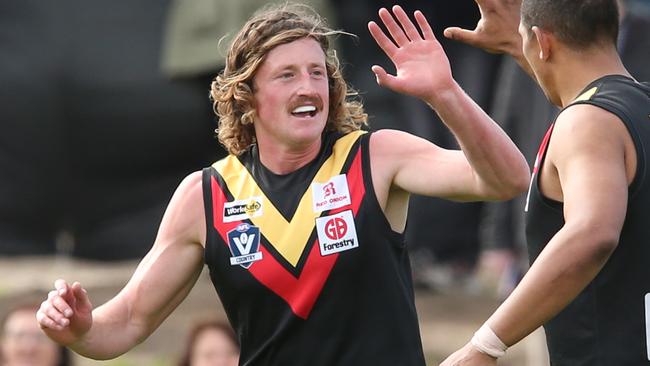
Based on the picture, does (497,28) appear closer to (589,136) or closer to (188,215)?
(589,136)

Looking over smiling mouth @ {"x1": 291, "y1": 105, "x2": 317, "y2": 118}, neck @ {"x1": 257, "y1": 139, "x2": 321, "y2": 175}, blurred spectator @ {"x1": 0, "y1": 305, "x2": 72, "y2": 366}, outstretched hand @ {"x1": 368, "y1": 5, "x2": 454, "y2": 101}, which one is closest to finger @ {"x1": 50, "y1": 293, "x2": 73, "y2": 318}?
neck @ {"x1": 257, "y1": 139, "x2": 321, "y2": 175}

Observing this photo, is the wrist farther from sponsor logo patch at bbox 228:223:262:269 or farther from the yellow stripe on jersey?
sponsor logo patch at bbox 228:223:262:269

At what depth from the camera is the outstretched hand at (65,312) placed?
4.85 meters

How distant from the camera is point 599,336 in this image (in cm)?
435

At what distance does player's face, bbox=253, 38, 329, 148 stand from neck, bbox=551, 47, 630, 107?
856mm

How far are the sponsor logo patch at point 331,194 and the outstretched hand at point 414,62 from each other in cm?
42

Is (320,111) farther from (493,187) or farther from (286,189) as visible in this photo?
(493,187)

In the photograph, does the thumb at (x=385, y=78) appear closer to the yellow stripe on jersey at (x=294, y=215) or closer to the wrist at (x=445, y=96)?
the wrist at (x=445, y=96)

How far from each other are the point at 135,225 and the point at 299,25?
4.82 metres

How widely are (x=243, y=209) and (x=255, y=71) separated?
46 centimetres

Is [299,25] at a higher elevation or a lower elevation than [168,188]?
higher

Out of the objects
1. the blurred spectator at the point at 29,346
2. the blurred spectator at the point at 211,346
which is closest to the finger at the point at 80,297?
the blurred spectator at the point at 211,346

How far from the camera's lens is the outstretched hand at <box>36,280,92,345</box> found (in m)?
4.85

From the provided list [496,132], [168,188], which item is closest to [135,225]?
[168,188]
